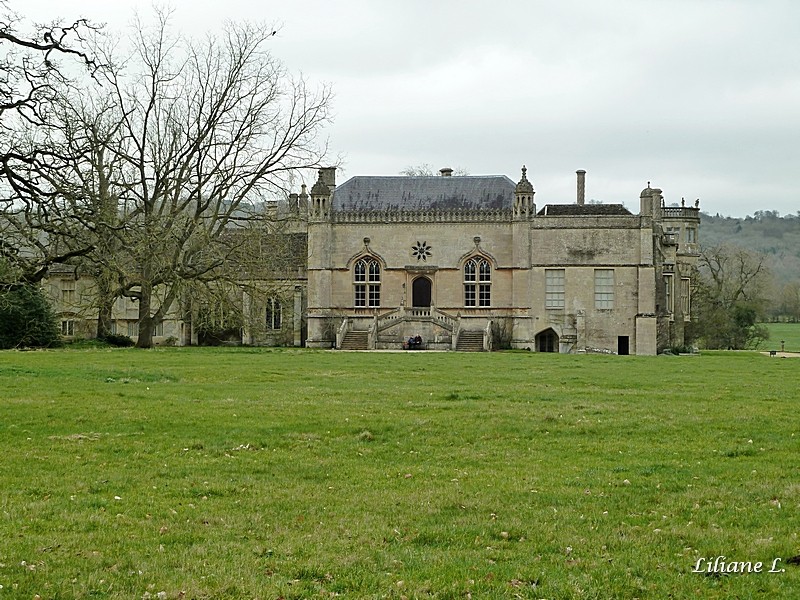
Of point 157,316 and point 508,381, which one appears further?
point 157,316

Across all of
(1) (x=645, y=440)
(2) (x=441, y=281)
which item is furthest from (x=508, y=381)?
(2) (x=441, y=281)

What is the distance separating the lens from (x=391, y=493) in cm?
1002

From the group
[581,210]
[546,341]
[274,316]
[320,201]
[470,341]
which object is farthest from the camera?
[274,316]

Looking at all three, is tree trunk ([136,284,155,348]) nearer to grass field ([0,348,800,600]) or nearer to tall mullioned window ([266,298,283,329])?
tall mullioned window ([266,298,283,329])

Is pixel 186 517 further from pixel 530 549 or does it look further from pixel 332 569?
pixel 530 549

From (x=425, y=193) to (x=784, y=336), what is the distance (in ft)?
148

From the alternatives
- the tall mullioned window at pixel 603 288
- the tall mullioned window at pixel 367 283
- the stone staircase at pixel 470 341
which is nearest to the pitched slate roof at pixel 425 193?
the tall mullioned window at pixel 367 283

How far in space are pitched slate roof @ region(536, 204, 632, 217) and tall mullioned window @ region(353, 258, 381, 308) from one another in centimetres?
991

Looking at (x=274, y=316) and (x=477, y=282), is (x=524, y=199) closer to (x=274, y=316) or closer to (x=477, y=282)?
(x=477, y=282)

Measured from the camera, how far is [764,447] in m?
12.8

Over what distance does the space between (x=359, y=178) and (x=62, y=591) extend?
50.2 m

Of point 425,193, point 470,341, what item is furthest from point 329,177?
point 470,341

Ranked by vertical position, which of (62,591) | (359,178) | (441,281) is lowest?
(62,591)

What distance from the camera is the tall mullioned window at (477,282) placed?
53562 millimetres
